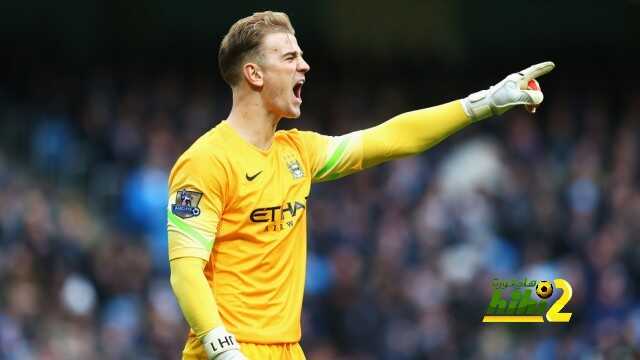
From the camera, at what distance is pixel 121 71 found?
15.9 m

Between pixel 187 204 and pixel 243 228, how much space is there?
0.28m

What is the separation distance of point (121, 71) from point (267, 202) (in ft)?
35.1

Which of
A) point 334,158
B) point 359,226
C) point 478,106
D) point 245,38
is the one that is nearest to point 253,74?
point 245,38

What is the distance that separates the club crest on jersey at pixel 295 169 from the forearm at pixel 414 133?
334 mm

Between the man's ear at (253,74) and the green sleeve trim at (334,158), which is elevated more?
the man's ear at (253,74)

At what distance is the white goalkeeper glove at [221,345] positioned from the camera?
517cm

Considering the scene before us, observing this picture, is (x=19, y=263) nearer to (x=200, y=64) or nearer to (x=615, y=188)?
(x=200, y=64)

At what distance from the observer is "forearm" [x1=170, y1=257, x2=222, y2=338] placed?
5.24 m

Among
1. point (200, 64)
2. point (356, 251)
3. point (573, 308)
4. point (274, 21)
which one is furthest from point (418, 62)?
point (274, 21)

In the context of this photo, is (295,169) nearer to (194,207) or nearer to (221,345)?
(194,207)

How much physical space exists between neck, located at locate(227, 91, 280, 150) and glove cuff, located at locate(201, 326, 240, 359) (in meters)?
0.89
